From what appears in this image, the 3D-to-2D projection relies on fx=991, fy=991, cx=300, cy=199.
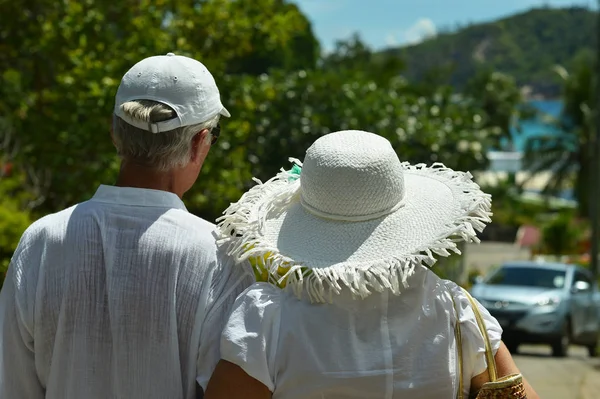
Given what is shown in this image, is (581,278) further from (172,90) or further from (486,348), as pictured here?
(172,90)

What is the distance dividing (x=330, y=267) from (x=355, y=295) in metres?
0.08

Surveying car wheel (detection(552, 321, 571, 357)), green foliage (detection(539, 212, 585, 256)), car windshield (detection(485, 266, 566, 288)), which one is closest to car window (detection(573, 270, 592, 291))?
car windshield (detection(485, 266, 566, 288))

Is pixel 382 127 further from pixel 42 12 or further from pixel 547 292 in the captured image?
pixel 547 292

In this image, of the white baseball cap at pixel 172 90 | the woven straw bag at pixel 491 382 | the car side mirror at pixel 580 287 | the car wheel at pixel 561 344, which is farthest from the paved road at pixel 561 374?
the white baseball cap at pixel 172 90

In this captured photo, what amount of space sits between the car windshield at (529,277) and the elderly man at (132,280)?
45.8 feet

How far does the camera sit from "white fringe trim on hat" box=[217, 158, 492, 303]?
2164 mm

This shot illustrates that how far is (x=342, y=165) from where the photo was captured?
225 centimetres

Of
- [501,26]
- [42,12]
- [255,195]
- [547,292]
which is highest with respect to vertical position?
[255,195]

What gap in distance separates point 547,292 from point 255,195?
13500 mm

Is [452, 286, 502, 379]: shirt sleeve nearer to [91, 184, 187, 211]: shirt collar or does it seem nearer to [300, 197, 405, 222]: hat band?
[300, 197, 405, 222]: hat band

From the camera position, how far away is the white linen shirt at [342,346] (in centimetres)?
215

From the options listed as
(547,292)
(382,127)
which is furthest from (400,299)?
(547,292)

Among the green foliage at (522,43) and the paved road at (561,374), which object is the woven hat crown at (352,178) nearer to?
the paved road at (561,374)

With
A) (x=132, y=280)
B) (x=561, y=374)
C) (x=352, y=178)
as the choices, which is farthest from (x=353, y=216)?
(x=561, y=374)
